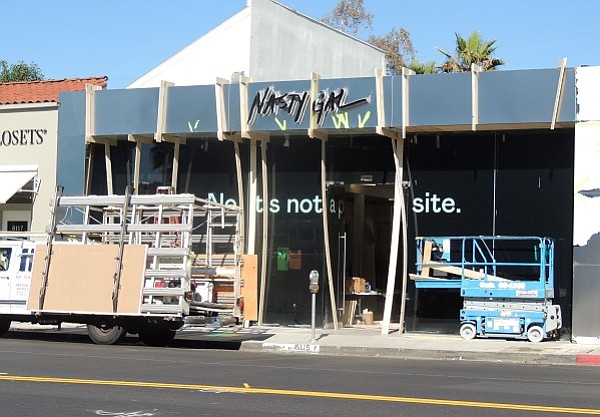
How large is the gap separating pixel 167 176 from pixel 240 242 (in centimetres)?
497

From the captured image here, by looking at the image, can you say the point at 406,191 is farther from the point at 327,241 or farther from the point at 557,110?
the point at 557,110

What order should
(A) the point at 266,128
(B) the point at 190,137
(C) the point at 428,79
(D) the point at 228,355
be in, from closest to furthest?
(D) the point at 228,355 → (C) the point at 428,79 → (A) the point at 266,128 → (B) the point at 190,137

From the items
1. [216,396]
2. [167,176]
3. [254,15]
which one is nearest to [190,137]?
[167,176]

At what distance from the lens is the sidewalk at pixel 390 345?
1823 cm

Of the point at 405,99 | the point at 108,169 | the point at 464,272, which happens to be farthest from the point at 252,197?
the point at 464,272

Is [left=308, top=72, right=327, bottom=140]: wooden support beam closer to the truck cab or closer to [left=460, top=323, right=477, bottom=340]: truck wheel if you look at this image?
[left=460, top=323, right=477, bottom=340]: truck wheel

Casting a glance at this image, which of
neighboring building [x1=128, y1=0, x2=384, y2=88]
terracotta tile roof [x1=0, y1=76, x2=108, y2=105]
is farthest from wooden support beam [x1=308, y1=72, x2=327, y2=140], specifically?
terracotta tile roof [x1=0, y1=76, x2=108, y2=105]

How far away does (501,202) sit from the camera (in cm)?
2212

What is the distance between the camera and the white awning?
2631 cm

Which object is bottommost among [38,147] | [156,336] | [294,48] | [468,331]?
[156,336]

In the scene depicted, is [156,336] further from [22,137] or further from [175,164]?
[22,137]

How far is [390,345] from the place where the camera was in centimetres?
1986

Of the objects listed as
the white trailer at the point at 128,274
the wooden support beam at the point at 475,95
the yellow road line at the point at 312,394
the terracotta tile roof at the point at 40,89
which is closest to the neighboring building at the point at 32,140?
the terracotta tile roof at the point at 40,89

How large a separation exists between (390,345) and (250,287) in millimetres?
3435
